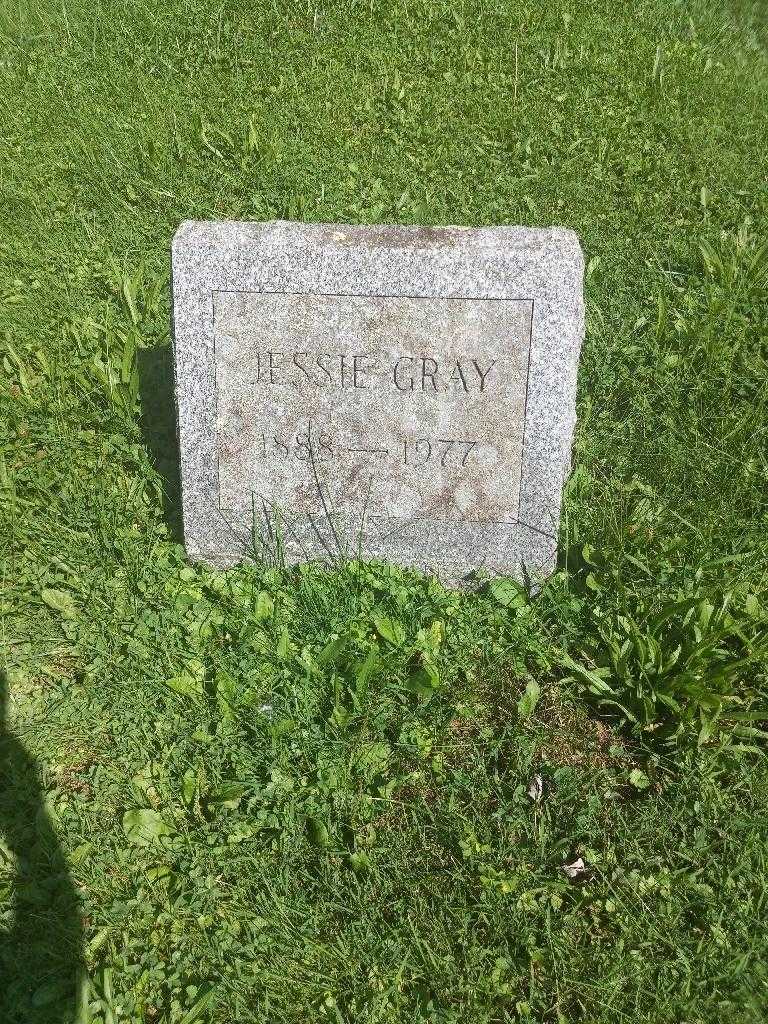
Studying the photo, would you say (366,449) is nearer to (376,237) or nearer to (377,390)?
(377,390)

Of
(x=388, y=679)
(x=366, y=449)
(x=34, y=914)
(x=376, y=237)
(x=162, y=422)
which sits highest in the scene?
(x=376, y=237)

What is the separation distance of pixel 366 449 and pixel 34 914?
1.57 m

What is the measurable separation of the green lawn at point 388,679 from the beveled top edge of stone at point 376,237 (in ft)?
3.08

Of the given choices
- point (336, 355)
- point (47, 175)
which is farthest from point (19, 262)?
point (336, 355)

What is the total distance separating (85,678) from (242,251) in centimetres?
137

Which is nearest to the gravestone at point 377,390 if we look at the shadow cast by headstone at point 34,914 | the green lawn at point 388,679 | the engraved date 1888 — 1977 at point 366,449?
the engraved date 1888 — 1977 at point 366,449

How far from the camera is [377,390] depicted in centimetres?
284

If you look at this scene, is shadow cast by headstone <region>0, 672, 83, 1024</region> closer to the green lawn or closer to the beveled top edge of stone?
the green lawn

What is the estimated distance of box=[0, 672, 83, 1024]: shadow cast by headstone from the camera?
2145 millimetres

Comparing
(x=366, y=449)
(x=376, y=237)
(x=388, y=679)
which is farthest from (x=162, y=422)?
(x=388, y=679)

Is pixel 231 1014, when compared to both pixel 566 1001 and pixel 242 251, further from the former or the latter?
pixel 242 251

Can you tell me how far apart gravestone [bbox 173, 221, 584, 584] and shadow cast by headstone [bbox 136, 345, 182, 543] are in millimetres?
282

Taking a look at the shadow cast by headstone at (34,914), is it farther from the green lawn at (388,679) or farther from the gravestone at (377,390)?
the gravestone at (377,390)

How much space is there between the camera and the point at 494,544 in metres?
2.99
